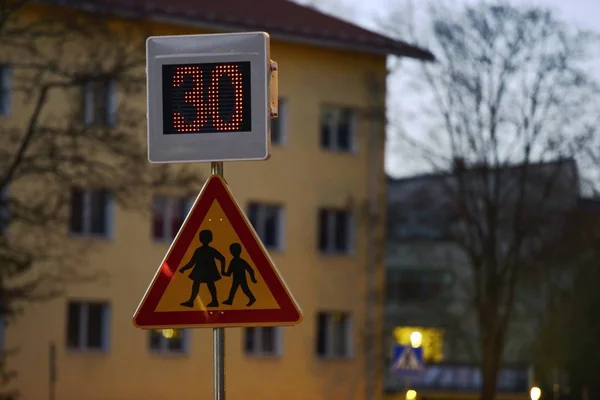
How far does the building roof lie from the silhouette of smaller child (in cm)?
3043

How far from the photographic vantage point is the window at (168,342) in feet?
126

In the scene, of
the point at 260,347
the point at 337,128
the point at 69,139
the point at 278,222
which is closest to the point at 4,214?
the point at 69,139

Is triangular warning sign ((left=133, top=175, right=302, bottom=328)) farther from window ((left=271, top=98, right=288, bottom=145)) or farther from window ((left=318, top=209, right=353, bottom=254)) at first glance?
window ((left=318, top=209, right=353, bottom=254))

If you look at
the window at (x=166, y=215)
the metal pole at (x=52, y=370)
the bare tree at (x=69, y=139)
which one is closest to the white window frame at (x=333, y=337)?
the window at (x=166, y=215)

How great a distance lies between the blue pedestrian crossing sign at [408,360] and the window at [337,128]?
43.9ft

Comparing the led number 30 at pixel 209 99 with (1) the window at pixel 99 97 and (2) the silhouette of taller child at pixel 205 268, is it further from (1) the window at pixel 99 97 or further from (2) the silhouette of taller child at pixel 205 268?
(1) the window at pixel 99 97

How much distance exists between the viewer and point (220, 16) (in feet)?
127

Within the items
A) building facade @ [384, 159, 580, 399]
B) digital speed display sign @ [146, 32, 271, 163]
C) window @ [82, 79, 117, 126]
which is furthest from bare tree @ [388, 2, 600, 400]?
digital speed display sign @ [146, 32, 271, 163]

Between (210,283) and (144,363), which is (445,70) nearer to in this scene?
(144,363)

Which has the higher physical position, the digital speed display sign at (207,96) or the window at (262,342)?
the digital speed display sign at (207,96)

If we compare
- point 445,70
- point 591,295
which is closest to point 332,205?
point 445,70

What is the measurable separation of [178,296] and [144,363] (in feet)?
105

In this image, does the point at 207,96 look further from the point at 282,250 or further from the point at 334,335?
the point at 334,335

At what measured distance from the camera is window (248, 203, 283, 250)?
4100cm
